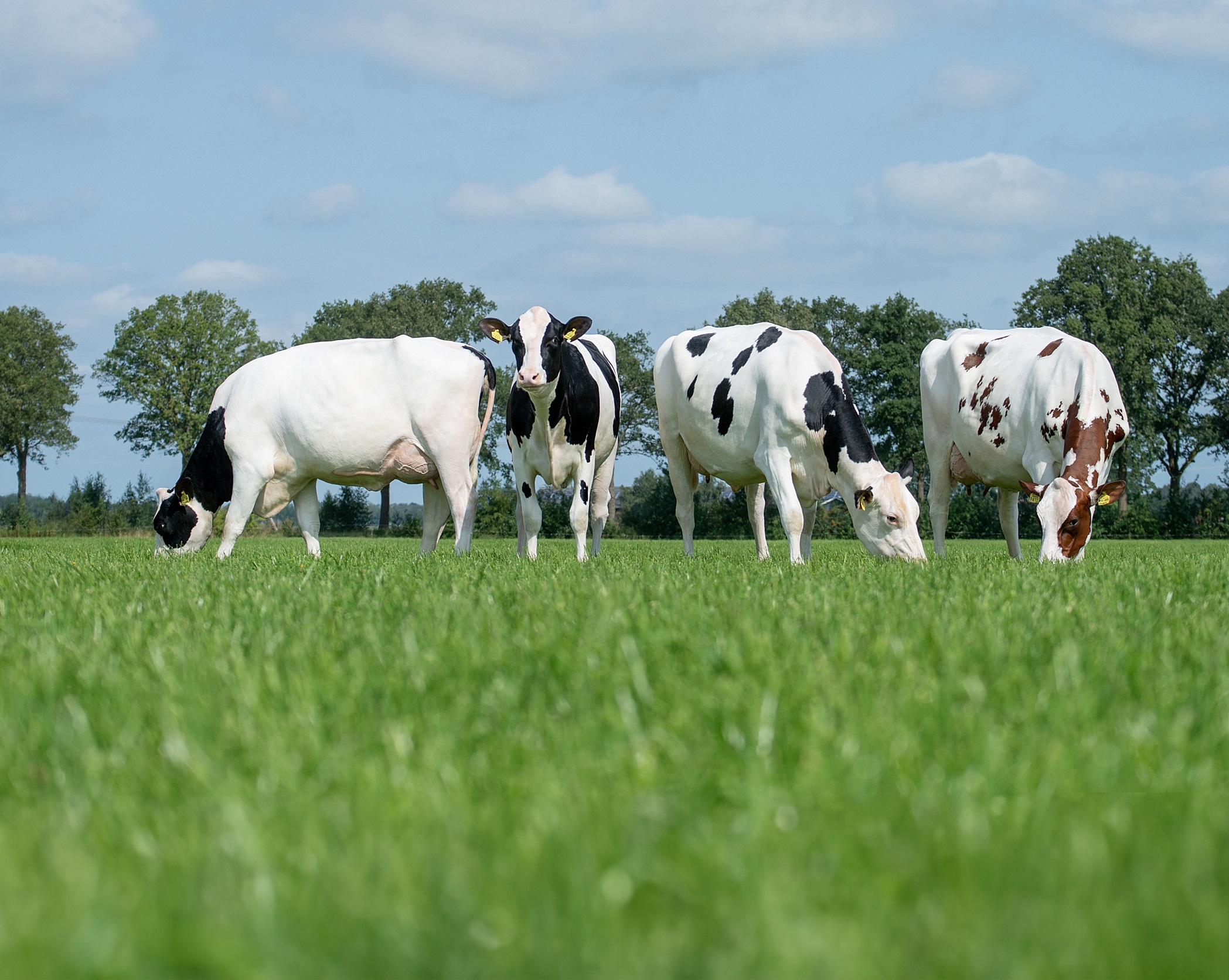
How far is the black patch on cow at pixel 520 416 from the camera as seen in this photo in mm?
11500

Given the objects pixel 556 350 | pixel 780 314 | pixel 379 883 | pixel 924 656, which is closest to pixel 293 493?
pixel 556 350

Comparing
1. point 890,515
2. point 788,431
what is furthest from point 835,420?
point 890,515

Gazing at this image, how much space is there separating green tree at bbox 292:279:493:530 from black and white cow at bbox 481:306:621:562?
4551cm

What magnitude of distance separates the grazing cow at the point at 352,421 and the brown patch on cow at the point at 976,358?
571 centimetres

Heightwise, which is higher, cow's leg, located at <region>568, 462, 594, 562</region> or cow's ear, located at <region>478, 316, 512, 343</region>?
cow's ear, located at <region>478, 316, 512, 343</region>

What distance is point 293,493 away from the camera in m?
12.0

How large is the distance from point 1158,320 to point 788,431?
46.6 metres

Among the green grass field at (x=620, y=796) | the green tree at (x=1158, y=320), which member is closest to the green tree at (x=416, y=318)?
the green tree at (x=1158, y=320)

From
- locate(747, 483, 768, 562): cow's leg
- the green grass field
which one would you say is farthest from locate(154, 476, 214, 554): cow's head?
A: the green grass field

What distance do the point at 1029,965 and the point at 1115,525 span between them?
1665 inches

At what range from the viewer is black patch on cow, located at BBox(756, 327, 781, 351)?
11.2 m

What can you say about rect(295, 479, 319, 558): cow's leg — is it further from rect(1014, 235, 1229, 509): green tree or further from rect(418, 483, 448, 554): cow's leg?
rect(1014, 235, 1229, 509): green tree

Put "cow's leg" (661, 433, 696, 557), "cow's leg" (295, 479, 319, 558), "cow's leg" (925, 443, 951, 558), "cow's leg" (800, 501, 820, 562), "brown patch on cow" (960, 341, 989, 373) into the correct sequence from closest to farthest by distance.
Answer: "cow's leg" (800, 501, 820, 562) < "cow's leg" (295, 479, 319, 558) < "brown patch on cow" (960, 341, 989, 373) < "cow's leg" (925, 443, 951, 558) < "cow's leg" (661, 433, 696, 557)

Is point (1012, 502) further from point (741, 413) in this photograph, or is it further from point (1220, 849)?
point (1220, 849)
